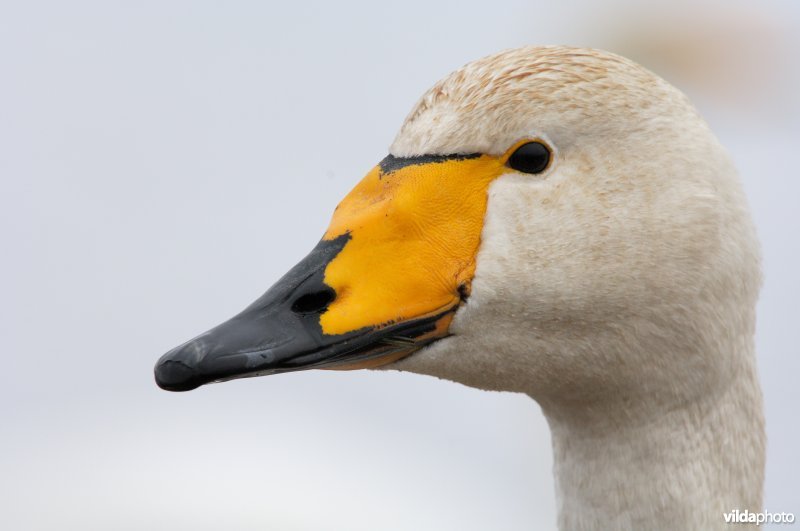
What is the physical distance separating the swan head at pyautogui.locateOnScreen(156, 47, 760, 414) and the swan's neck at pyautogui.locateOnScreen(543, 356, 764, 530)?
18 cm

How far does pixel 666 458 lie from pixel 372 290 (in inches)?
35.5

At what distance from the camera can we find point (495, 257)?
296cm

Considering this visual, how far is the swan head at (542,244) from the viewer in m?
2.94

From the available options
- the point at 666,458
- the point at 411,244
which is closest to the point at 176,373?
the point at 411,244

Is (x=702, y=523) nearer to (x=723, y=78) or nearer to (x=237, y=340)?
(x=237, y=340)

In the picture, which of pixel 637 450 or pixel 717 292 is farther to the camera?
pixel 637 450

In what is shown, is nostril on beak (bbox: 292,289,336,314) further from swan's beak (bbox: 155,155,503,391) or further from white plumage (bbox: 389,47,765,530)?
white plumage (bbox: 389,47,765,530)

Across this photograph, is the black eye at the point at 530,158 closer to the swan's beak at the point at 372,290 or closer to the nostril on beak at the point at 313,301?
the swan's beak at the point at 372,290

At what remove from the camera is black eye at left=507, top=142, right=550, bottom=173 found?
2979mm

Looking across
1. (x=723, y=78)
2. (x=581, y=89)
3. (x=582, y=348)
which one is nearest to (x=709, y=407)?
(x=582, y=348)

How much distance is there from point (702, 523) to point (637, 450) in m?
0.26

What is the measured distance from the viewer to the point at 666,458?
3.17 metres

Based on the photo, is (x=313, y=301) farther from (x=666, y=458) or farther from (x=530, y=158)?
(x=666, y=458)
